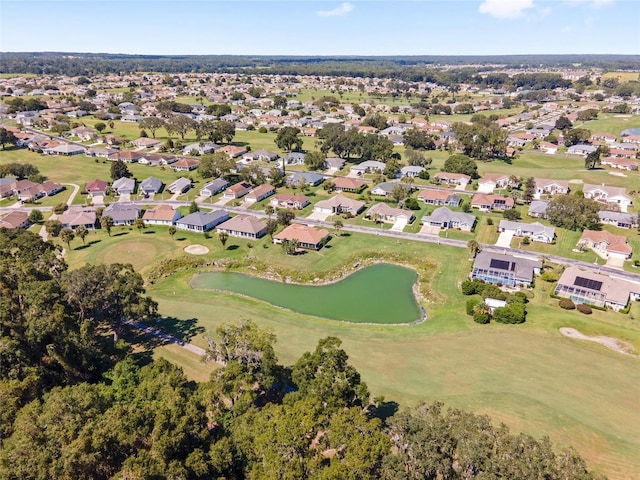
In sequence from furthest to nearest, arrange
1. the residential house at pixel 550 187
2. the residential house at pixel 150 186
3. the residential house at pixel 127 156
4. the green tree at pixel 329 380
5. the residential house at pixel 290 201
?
the residential house at pixel 127 156
the residential house at pixel 550 187
the residential house at pixel 150 186
the residential house at pixel 290 201
the green tree at pixel 329 380

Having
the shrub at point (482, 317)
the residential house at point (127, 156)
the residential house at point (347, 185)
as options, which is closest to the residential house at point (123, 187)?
the residential house at point (127, 156)

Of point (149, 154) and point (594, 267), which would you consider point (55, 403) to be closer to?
point (594, 267)

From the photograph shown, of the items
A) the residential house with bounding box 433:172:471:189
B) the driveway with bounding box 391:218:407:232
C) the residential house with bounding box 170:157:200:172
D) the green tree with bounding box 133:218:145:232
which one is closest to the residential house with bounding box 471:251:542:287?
the driveway with bounding box 391:218:407:232

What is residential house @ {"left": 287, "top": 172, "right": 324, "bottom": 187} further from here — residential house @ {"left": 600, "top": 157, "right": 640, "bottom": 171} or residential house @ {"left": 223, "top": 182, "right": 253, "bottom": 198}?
residential house @ {"left": 600, "top": 157, "right": 640, "bottom": 171}

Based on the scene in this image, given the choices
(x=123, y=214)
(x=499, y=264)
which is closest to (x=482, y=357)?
(x=499, y=264)

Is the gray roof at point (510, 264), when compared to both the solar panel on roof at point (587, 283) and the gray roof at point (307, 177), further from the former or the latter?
the gray roof at point (307, 177)

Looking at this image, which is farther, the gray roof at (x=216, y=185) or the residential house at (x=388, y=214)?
the gray roof at (x=216, y=185)
